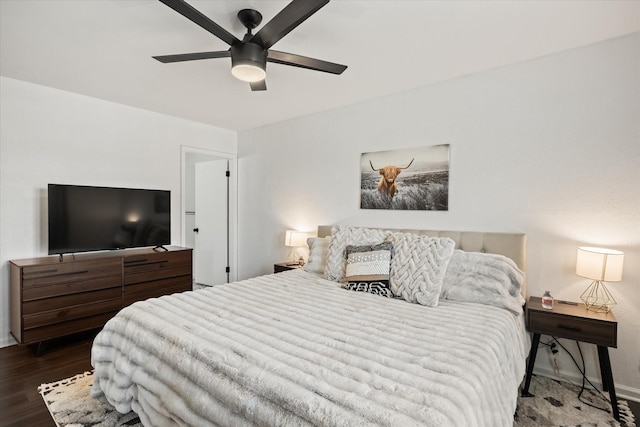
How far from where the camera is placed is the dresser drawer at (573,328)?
1917mm

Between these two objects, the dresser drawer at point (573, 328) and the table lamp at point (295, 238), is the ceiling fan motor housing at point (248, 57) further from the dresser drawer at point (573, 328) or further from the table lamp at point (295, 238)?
the dresser drawer at point (573, 328)

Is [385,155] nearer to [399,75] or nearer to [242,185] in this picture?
[399,75]

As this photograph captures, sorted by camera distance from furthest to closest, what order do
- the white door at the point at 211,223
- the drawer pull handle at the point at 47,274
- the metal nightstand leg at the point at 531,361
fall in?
the white door at the point at 211,223, the drawer pull handle at the point at 47,274, the metal nightstand leg at the point at 531,361

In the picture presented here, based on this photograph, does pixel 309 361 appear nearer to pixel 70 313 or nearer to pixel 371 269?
pixel 371 269

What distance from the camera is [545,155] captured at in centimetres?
239

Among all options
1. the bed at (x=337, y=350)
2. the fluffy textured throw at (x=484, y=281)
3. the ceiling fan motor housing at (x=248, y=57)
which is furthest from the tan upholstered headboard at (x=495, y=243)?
the ceiling fan motor housing at (x=248, y=57)

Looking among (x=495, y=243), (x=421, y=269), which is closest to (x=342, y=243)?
(x=421, y=269)

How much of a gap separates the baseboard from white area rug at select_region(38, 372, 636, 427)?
79 millimetres

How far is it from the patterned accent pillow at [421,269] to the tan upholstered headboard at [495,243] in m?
0.52

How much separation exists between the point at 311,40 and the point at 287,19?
2.10ft

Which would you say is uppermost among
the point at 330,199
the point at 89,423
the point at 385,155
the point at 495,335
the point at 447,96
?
the point at 447,96

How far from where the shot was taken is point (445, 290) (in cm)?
222

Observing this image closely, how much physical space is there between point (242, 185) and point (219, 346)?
142 inches

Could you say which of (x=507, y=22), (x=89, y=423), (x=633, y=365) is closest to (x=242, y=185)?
(x=89, y=423)
